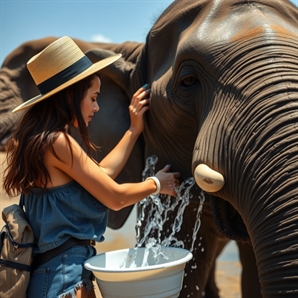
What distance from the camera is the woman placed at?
1.98m

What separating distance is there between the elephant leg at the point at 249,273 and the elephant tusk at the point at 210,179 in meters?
1.40

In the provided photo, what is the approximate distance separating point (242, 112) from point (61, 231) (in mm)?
804

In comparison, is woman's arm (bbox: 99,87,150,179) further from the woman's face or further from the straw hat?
the straw hat

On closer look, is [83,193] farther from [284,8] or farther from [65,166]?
[284,8]

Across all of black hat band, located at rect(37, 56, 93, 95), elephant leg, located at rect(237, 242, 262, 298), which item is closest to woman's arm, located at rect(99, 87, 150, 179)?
black hat band, located at rect(37, 56, 93, 95)

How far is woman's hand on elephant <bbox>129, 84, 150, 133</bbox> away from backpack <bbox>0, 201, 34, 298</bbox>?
813 mm

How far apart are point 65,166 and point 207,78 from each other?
2.29 ft

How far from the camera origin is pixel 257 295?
3.35 meters

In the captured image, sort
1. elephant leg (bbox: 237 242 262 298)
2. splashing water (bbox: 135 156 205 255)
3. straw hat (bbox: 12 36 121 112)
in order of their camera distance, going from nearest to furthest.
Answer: straw hat (bbox: 12 36 121 112)
splashing water (bbox: 135 156 205 255)
elephant leg (bbox: 237 242 262 298)

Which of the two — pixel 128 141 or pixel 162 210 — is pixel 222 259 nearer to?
pixel 162 210

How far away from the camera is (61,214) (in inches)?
78.5

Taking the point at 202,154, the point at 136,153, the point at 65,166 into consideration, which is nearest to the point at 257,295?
the point at 136,153

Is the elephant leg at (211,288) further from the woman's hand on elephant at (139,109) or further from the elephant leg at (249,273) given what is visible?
the woman's hand on elephant at (139,109)

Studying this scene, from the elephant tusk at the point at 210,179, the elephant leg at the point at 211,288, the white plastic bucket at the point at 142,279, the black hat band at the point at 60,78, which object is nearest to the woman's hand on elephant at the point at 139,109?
the black hat band at the point at 60,78
